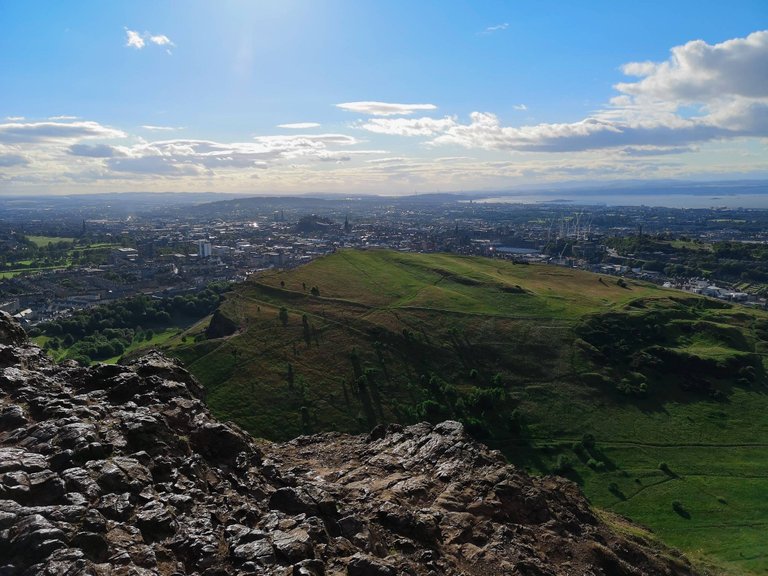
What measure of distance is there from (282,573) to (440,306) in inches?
2945

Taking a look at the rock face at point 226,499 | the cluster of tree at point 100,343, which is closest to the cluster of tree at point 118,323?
the cluster of tree at point 100,343

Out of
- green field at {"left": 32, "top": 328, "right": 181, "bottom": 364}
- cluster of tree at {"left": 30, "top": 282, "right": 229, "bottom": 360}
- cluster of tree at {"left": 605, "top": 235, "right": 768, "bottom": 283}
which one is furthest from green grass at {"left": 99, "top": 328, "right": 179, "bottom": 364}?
cluster of tree at {"left": 605, "top": 235, "right": 768, "bottom": 283}

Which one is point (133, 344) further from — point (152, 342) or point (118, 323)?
point (118, 323)

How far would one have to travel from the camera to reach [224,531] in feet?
55.8

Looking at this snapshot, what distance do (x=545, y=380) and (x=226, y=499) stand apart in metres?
54.6

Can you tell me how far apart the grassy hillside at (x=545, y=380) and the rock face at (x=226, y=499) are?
723 inches

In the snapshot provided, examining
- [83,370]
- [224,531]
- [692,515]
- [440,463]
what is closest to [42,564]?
[224,531]

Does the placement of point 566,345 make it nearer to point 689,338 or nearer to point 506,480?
point 689,338

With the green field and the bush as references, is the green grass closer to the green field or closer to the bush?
the green field

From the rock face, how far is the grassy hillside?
1835cm

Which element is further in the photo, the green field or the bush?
the green field

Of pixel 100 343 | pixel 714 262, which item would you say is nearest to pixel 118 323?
pixel 100 343

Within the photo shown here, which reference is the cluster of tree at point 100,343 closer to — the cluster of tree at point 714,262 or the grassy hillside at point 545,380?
the grassy hillside at point 545,380

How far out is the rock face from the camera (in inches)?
589
